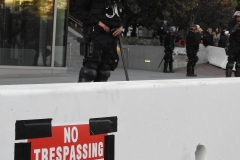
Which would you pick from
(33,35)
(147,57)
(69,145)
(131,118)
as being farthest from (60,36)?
(69,145)

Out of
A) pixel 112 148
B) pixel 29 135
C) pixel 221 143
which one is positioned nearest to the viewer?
pixel 29 135

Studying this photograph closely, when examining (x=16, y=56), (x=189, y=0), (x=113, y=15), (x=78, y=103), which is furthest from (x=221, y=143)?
(x=189, y=0)

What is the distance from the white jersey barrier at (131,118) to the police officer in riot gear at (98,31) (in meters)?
2.01

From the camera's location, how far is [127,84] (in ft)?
12.3

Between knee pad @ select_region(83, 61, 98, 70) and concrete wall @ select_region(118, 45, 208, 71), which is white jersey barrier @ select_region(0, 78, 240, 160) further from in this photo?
concrete wall @ select_region(118, 45, 208, 71)

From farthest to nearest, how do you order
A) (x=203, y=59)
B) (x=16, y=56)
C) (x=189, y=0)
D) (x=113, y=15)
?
Answer: (x=189, y=0) < (x=203, y=59) < (x=16, y=56) < (x=113, y=15)

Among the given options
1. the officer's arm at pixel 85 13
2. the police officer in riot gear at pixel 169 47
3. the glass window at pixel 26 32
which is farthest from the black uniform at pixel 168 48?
the officer's arm at pixel 85 13

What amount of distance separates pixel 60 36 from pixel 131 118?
39.2 ft

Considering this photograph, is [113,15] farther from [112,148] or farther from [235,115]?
[112,148]

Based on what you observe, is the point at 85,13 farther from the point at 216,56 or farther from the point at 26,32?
the point at 216,56

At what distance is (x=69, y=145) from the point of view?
3.28 meters

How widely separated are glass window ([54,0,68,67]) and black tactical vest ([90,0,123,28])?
905 centimetres

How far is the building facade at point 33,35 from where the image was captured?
46.2 feet

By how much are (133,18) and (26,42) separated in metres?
17.5
